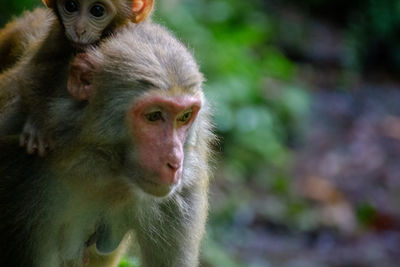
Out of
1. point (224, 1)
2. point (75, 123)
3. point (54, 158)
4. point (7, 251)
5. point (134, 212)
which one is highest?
point (75, 123)

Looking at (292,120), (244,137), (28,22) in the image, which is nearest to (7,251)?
(28,22)

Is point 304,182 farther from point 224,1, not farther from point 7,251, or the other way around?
point 7,251

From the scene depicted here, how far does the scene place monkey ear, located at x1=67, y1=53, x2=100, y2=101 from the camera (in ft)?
15.5

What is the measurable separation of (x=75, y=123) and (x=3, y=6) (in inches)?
244

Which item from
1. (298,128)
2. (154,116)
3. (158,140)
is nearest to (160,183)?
(158,140)

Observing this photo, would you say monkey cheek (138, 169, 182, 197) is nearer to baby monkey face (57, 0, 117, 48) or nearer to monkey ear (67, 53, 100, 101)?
monkey ear (67, 53, 100, 101)

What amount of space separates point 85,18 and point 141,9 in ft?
1.75

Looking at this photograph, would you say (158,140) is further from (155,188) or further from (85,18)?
(85,18)

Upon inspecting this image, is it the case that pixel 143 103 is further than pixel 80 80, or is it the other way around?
pixel 80 80

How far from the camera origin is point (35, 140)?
493 cm

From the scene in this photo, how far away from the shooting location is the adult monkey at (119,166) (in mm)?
4641

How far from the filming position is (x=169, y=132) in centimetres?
462

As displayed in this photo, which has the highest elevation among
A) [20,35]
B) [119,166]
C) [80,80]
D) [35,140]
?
[80,80]

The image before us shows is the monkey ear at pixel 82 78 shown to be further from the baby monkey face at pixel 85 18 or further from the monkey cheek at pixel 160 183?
the monkey cheek at pixel 160 183
